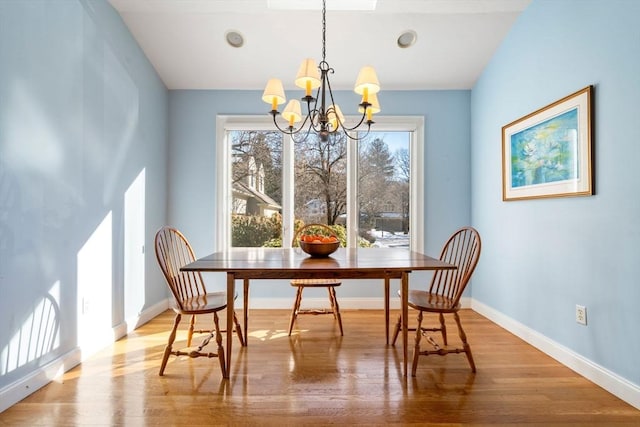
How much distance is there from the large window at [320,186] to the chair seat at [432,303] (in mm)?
1322

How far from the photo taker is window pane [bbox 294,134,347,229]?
3590 mm

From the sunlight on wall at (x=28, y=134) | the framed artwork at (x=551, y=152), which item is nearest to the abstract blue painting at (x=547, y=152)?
the framed artwork at (x=551, y=152)

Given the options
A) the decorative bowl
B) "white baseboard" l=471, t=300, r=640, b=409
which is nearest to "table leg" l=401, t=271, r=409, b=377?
the decorative bowl

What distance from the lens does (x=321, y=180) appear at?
360 cm

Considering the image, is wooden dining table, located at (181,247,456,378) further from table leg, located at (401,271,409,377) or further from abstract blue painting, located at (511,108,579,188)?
abstract blue painting, located at (511,108,579,188)

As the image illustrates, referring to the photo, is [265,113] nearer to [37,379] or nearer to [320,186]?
[320,186]

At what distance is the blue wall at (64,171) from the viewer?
5.59 feet

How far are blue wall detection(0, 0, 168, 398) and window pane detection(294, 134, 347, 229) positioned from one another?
1.50 meters

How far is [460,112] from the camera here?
352 cm

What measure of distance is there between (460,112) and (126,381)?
3.70 metres

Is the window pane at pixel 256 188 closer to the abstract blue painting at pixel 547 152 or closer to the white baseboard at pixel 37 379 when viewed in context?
the white baseboard at pixel 37 379

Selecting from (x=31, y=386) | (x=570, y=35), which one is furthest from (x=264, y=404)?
(x=570, y=35)

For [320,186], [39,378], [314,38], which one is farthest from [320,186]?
[39,378]

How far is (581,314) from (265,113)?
123 inches
